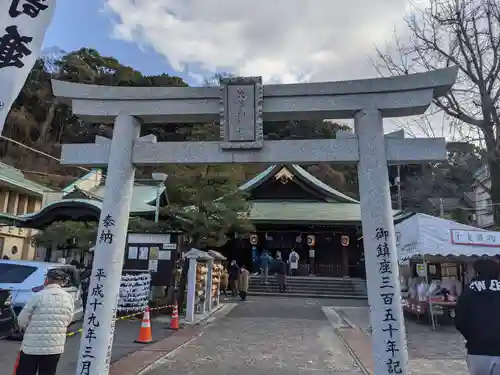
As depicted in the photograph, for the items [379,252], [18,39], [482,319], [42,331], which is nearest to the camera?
[482,319]

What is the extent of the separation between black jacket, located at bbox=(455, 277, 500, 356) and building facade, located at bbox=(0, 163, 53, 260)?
80.9 feet

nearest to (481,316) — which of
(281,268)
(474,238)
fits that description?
(474,238)

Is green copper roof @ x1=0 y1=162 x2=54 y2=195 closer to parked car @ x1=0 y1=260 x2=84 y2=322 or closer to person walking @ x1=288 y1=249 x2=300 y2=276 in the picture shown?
parked car @ x1=0 y1=260 x2=84 y2=322

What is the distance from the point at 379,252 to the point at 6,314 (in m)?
7.28

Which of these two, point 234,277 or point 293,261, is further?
point 293,261

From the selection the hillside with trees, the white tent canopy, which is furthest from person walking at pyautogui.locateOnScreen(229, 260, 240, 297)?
the hillside with trees

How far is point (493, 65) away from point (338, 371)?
44.1 ft

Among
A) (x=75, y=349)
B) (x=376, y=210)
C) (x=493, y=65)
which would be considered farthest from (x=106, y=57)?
(x=376, y=210)

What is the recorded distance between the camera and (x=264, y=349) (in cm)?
965

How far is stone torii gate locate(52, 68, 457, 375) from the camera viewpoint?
6215mm

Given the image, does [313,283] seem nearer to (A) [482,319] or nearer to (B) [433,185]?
(A) [482,319]

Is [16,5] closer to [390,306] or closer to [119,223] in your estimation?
[119,223]

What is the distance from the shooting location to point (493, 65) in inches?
632

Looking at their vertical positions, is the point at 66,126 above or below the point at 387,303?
above
